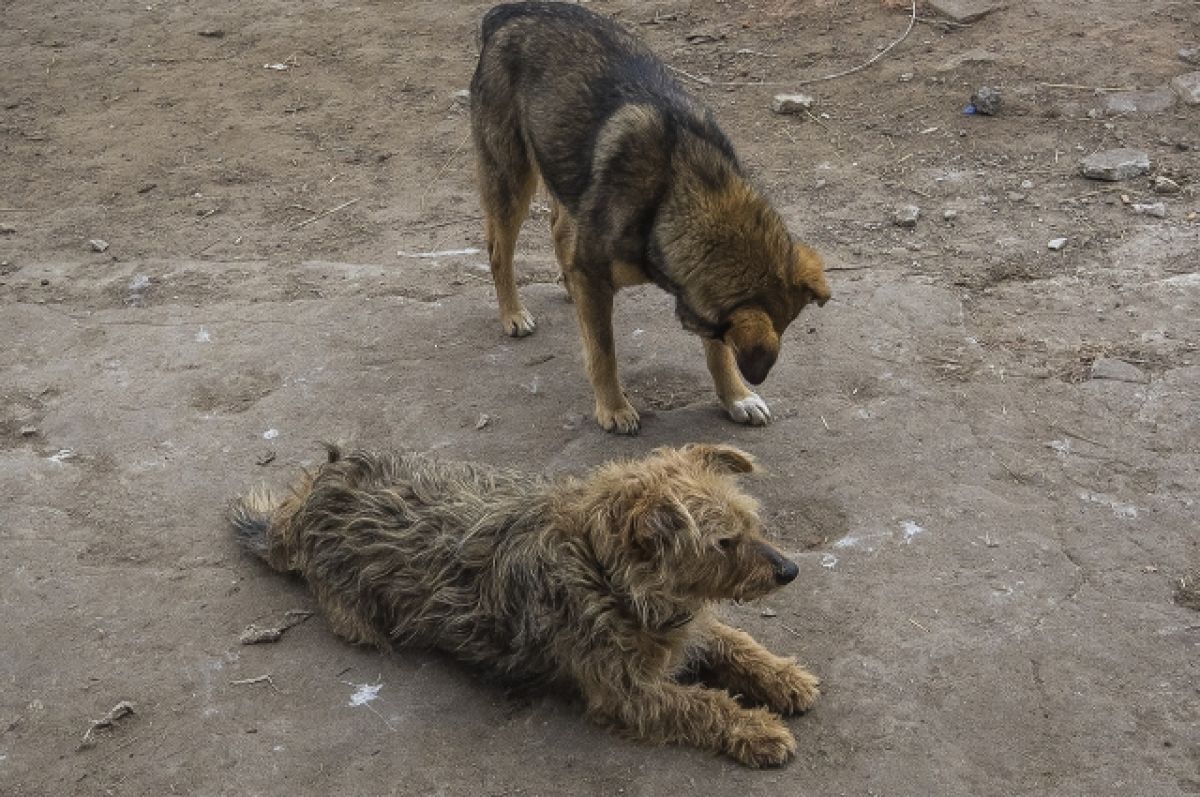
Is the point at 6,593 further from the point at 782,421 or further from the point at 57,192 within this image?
the point at 57,192

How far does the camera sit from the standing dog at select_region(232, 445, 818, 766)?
4.21m

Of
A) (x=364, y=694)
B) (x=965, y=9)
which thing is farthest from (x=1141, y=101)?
→ (x=364, y=694)

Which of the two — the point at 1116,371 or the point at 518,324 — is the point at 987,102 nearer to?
the point at 1116,371

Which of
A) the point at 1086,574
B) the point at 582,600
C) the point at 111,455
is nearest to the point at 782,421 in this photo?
the point at 1086,574

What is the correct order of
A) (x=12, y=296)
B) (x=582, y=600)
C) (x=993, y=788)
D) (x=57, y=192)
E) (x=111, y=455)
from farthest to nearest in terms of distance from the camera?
(x=57, y=192), (x=12, y=296), (x=111, y=455), (x=582, y=600), (x=993, y=788)

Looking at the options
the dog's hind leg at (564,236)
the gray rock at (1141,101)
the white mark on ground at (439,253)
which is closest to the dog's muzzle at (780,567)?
the dog's hind leg at (564,236)

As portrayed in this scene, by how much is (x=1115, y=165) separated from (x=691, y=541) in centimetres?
510

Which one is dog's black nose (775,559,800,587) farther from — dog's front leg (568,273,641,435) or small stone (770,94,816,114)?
small stone (770,94,816,114)

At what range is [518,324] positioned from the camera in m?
7.14

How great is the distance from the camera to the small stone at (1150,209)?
7.40 m

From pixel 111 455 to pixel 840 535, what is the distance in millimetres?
→ 3462

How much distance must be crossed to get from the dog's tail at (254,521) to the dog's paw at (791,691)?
2.16 meters

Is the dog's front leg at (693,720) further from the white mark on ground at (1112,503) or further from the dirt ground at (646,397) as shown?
the white mark on ground at (1112,503)

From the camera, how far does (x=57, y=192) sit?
368 inches
